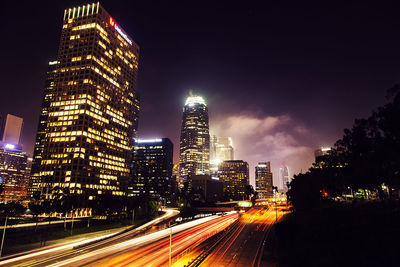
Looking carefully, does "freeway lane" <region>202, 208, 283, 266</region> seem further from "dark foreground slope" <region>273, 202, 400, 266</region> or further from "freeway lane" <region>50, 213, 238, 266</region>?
"freeway lane" <region>50, 213, 238, 266</region>

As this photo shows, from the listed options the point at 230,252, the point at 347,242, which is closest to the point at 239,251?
the point at 230,252

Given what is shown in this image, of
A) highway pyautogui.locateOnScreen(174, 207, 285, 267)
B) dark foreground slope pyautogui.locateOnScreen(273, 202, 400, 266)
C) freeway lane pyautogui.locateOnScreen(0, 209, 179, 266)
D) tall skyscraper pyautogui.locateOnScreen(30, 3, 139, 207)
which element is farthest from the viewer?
tall skyscraper pyautogui.locateOnScreen(30, 3, 139, 207)

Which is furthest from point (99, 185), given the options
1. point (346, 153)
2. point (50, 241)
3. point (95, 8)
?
point (346, 153)

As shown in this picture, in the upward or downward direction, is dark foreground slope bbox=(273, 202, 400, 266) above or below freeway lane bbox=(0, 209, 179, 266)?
above

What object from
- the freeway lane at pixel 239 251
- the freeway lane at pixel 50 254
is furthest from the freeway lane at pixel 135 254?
the freeway lane at pixel 239 251

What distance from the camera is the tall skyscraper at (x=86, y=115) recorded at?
497 feet

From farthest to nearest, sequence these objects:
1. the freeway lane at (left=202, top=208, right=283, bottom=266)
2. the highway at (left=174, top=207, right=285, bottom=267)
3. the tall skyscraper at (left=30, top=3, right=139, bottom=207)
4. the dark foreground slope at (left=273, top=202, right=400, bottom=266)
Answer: the tall skyscraper at (left=30, top=3, right=139, bottom=207) → the freeway lane at (left=202, top=208, right=283, bottom=266) → the highway at (left=174, top=207, right=285, bottom=267) → the dark foreground slope at (left=273, top=202, right=400, bottom=266)

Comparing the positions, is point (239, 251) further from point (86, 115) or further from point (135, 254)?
point (86, 115)

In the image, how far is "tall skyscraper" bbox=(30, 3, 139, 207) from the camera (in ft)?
497

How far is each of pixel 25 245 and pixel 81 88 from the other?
134 metres

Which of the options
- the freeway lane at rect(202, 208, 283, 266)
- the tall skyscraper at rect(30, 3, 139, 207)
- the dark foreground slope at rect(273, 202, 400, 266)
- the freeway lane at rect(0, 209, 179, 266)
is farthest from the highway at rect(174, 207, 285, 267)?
the tall skyscraper at rect(30, 3, 139, 207)

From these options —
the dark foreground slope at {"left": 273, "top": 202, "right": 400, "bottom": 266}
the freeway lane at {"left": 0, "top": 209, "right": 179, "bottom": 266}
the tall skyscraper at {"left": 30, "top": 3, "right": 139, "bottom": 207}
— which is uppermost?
the tall skyscraper at {"left": 30, "top": 3, "right": 139, "bottom": 207}

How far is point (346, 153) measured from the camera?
274 feet

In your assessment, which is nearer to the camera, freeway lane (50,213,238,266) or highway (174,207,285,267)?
freeway lane (50,213,238,266)
